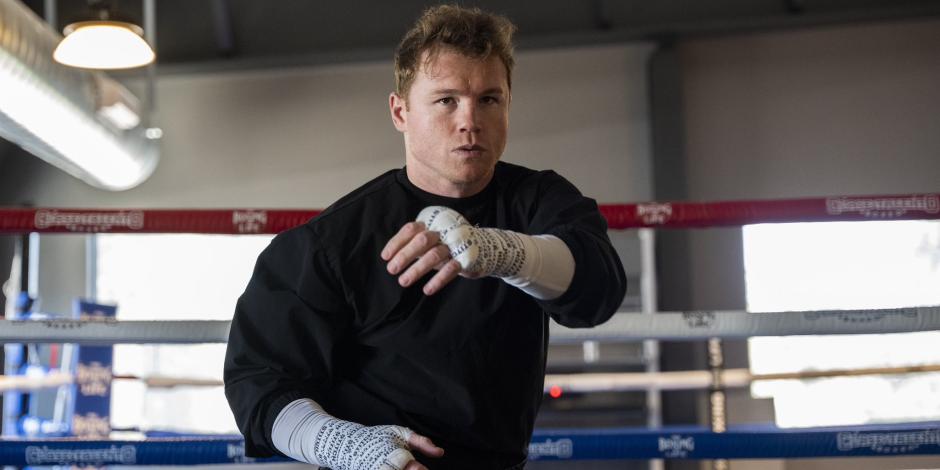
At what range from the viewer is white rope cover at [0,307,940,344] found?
2270mm

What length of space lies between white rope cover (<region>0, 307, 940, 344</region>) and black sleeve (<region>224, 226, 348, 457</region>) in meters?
0.78

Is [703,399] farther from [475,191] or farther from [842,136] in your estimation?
[475,191]

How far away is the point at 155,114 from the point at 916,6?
4.56 meters

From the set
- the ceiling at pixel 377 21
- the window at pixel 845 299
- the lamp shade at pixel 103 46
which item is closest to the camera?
the lamp shade at pixel 103 46

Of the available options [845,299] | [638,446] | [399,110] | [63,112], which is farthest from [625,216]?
[845,299]

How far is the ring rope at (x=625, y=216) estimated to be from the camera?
8.20ft

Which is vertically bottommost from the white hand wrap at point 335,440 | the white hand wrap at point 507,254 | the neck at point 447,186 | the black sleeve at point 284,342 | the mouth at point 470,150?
the white hand wrap at point 335,440

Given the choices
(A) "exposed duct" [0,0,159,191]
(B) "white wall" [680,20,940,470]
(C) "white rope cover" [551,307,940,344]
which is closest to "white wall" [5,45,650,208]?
(B) "white wall" [680,20,940,470]

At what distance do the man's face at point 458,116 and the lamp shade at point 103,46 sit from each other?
9.67 ft

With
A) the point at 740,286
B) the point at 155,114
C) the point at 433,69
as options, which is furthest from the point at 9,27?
the point at 740,286

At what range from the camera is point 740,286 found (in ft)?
20.0

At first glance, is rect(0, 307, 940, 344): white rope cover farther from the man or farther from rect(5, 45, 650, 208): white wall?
rect(5, 45, 650, 208): white wall

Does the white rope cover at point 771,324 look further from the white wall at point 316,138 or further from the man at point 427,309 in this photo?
the white wall at point 316,138

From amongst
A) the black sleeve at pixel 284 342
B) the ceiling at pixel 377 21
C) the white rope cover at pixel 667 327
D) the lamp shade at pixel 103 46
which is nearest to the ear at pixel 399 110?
the black sleeve at pixel 284 342
